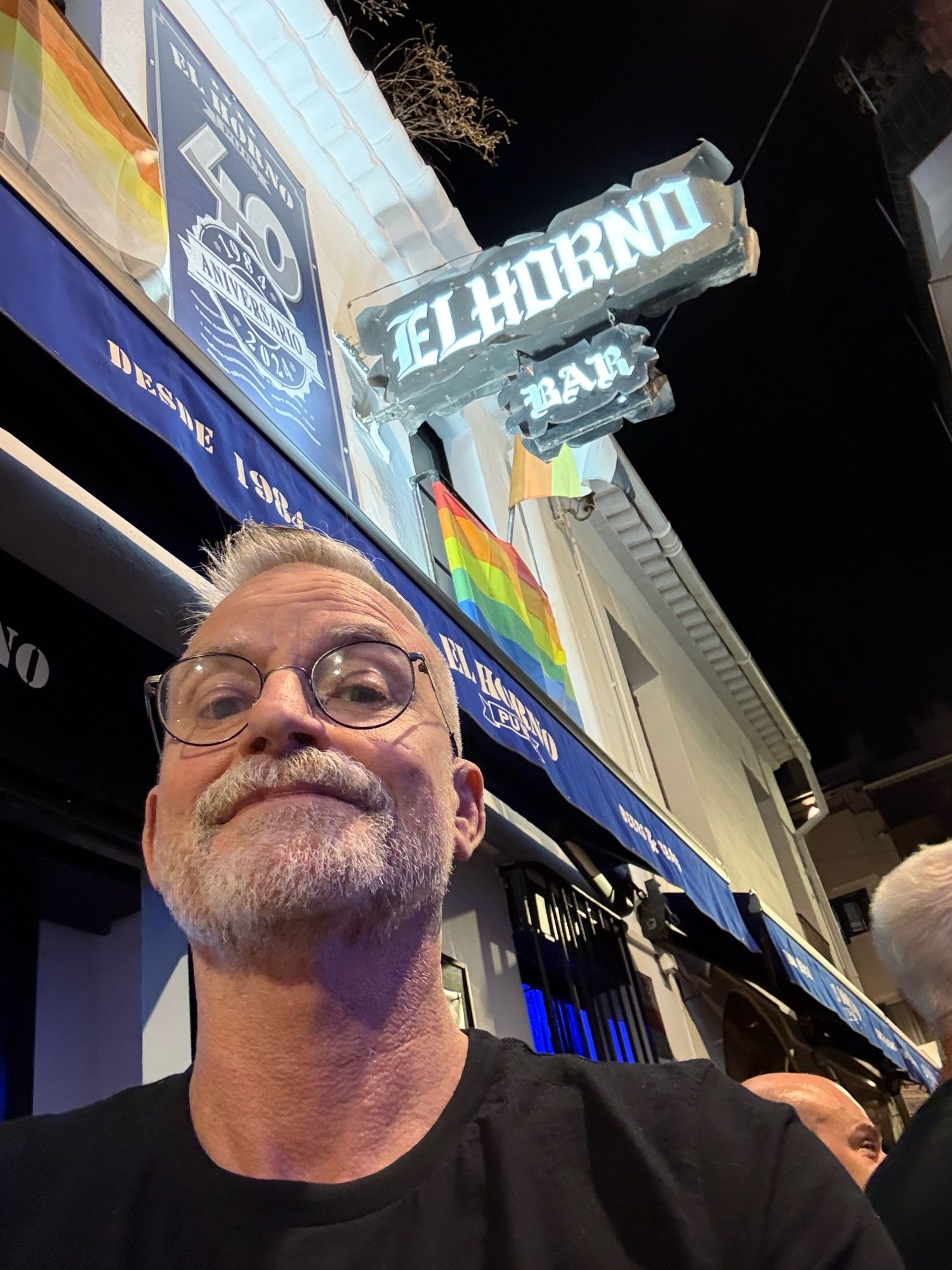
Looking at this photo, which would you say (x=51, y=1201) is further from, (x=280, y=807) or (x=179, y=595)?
(x=179, y=595)

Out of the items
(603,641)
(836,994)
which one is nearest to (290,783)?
(836,994)

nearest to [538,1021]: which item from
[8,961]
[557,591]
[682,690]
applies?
[8,961]

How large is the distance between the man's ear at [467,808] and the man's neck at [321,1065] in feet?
1.09

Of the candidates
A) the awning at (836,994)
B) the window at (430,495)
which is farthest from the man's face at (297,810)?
the awning at (836,994)

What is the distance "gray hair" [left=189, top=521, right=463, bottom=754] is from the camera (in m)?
1.64

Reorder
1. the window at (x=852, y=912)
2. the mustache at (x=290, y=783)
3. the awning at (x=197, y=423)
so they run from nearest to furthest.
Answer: the mustache at (x=290, y=783)
the awning at (x=197, y=423)
the window at (x=852, y=912)

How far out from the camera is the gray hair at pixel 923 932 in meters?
2.11

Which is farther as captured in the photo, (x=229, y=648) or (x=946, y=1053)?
(x=946, y=1053)

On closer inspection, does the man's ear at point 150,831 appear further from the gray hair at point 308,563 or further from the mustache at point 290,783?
the gray hair at point 308,563

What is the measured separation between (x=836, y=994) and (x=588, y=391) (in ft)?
16.7

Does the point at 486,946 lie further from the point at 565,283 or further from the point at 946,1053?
the point at 565,283

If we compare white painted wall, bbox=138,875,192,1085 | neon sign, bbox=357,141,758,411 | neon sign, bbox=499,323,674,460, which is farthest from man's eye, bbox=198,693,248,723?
neon sign, bbox=499,323,674,460

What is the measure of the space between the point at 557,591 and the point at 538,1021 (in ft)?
13.3

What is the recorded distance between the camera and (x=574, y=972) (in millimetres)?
4656
